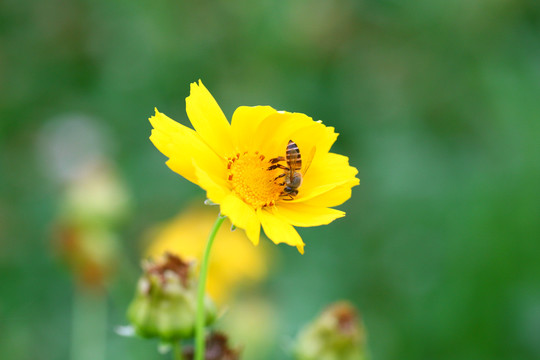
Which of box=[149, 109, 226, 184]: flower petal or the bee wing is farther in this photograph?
the bee wing

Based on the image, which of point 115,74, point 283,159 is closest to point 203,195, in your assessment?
point 115,74

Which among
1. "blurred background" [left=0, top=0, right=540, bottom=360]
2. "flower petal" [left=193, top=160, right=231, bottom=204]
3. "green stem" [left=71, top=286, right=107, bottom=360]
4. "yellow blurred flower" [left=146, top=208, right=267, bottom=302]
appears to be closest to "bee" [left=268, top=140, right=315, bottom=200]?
"flower petal" [left=193, top=160, right=231, bottom=204]

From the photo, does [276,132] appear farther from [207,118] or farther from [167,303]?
[167,303]

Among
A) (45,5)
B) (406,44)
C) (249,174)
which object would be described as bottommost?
(249,174)

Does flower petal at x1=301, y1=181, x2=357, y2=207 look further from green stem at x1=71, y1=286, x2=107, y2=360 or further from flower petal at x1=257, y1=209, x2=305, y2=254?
green stem at x1=71, y1=286, x2=107, y2=360

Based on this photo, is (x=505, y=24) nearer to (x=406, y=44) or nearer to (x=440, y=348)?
(x=406, y=44)

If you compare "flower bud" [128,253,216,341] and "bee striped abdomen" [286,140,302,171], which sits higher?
"bee striped abdomen" [286,140,302,171]

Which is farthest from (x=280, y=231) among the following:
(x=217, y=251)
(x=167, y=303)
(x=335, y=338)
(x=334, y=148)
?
(x=334, y=148)
